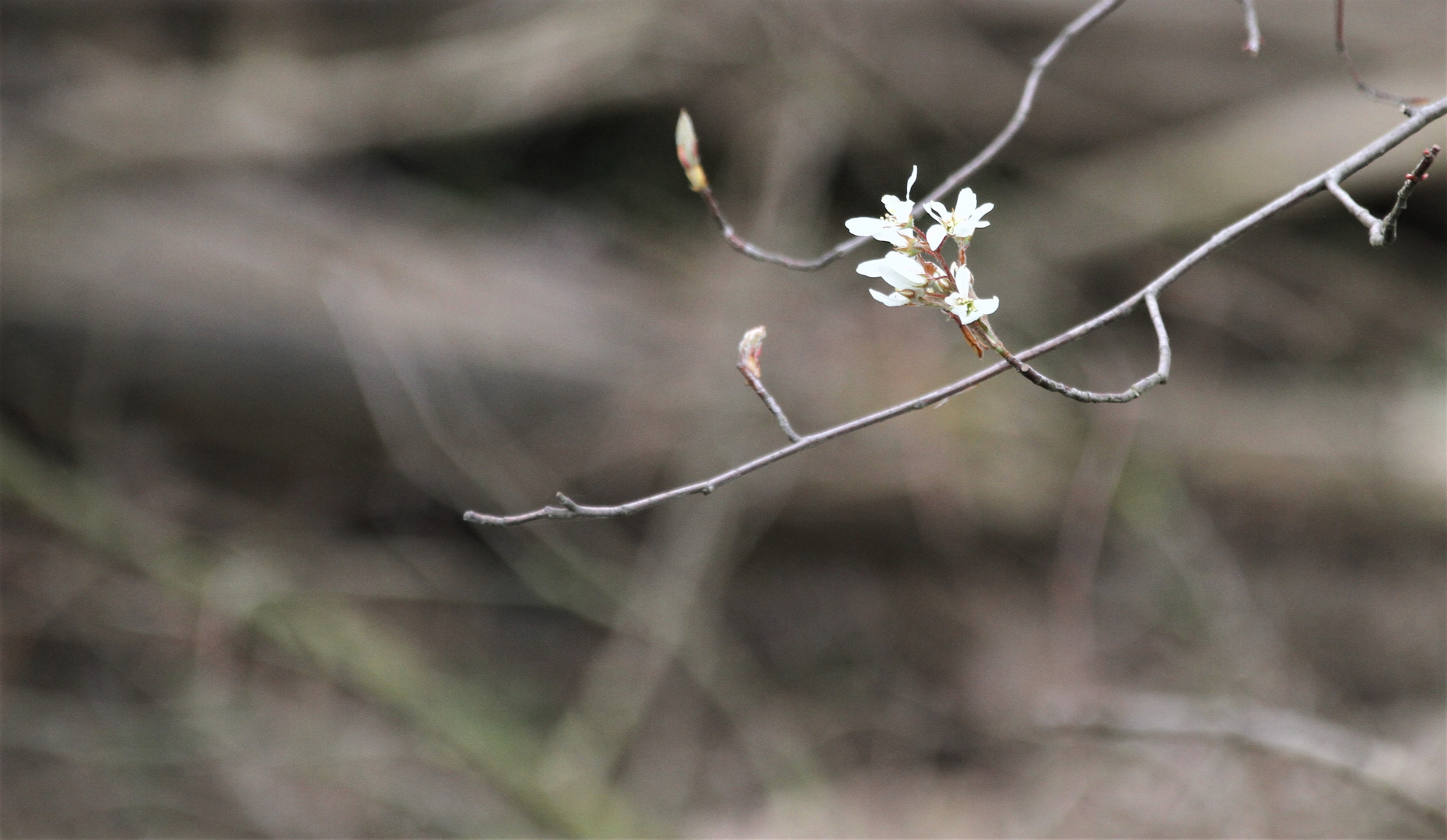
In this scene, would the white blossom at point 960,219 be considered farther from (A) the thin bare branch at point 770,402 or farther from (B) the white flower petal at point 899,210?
(A) the thin bare branch at point 770,402

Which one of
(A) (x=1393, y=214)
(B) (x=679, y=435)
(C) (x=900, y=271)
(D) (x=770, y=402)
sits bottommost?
(D) (x=770, y=402)

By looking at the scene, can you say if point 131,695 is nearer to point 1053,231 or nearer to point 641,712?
point 641,712

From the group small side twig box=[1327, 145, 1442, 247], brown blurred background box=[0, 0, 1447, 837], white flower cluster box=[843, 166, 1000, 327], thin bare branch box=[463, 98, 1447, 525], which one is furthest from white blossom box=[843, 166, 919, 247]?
brown blurred background box=[0, 0, 1447, 837]

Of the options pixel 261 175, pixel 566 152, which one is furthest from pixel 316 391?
pixel 566 152

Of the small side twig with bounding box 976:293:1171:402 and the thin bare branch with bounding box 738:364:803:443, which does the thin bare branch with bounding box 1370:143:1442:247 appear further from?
the thin bare branch with bounding box 738:364:803:443

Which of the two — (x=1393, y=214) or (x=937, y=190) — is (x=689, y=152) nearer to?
(x=937, y=190)

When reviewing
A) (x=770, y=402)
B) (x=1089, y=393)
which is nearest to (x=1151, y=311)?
(x=1089, y=393)
